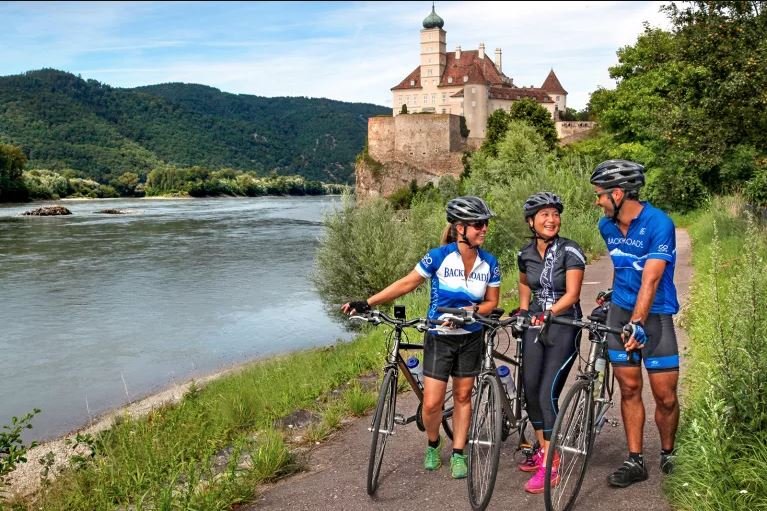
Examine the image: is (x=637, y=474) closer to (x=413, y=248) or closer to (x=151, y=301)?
(x=413, y=248)

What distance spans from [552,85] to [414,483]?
94.0 meters

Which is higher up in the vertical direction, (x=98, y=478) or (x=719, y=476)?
(x=719, y=476)

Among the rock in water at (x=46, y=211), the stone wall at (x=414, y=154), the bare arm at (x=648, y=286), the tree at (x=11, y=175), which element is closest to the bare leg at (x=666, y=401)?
the bare arm at (x=648, y=286)

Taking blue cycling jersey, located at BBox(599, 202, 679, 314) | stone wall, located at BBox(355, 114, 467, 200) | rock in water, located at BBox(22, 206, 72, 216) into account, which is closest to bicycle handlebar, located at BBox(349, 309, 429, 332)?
blue cycling jersey, located at BBox(599, 202, 679, 314)

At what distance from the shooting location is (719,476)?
387cm

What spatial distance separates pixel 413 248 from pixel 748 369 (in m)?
14.5

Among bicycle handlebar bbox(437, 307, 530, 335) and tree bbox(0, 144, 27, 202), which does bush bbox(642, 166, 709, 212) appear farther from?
tree bbox(0, 144, 27, 202)

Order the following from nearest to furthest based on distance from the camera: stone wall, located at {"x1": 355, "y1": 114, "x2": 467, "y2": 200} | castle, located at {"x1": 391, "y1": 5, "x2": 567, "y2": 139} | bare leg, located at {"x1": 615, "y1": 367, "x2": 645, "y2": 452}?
bare leg, located at {"x1": 615, "y1": 367, "x2": 645, "y2": 452} → stone wall, located at {"x1": 355, "y1": 114, "x2": 467, "y2": 200} → castle, located at {"x1": 391, "y1": 5, "x2": 567, "y2": 139}

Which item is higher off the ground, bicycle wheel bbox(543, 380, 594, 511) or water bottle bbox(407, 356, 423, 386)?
water bottle bbox(407, 356, 423, 386)

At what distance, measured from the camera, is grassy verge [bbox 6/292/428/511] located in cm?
485

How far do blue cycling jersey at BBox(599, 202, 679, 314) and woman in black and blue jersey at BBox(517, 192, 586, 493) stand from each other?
0.72ft

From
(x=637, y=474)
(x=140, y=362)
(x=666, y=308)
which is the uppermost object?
(x=666, y=308)

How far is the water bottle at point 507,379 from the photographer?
471 cm

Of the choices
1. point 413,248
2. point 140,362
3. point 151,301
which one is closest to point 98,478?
point 140,362
